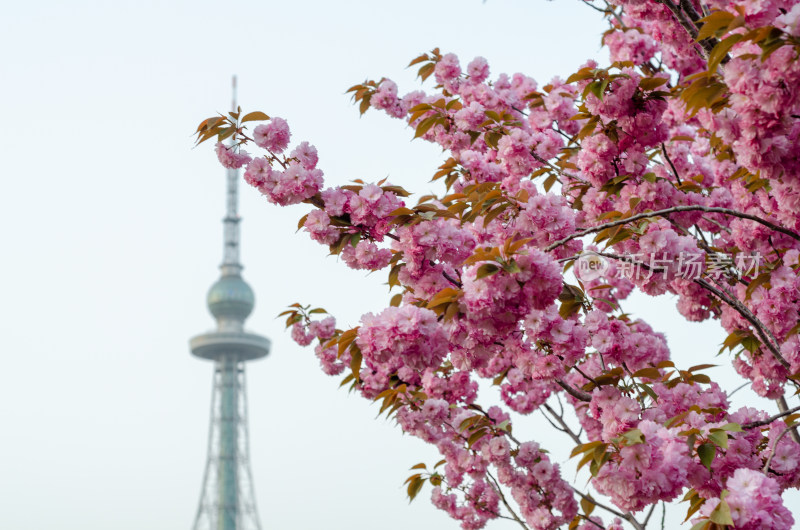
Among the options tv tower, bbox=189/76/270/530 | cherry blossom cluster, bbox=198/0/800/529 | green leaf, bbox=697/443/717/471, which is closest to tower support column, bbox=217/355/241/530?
tv tower, bbox=189/76/270/530

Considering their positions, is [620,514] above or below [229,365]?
below

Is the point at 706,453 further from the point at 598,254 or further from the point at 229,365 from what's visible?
the point at 229,365

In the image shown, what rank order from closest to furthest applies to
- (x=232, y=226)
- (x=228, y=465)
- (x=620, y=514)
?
(x=620, y=514)
(x=228, y=465)
(x=232, y=226)

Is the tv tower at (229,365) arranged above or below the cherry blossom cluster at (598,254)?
above

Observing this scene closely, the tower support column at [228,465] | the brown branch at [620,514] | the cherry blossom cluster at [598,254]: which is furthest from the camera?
the tower support column at [228,465]

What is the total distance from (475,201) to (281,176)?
0.94 metres

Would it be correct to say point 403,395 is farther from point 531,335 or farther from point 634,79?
point 634,79

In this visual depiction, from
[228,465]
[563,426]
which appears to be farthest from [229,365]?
[563,426]

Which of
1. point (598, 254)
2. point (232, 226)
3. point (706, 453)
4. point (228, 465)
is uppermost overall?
point (232, 226)

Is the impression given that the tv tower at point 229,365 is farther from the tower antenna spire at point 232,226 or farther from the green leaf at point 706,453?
the green leaf at point 706,453

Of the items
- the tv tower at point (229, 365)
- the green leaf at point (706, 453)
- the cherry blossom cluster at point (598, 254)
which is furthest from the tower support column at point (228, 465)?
the green leaf at point (706, 453)

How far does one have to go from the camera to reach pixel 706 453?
2.43m

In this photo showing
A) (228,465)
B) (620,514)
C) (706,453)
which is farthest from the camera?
(228,465)

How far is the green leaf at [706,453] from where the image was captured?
95.2 inches
